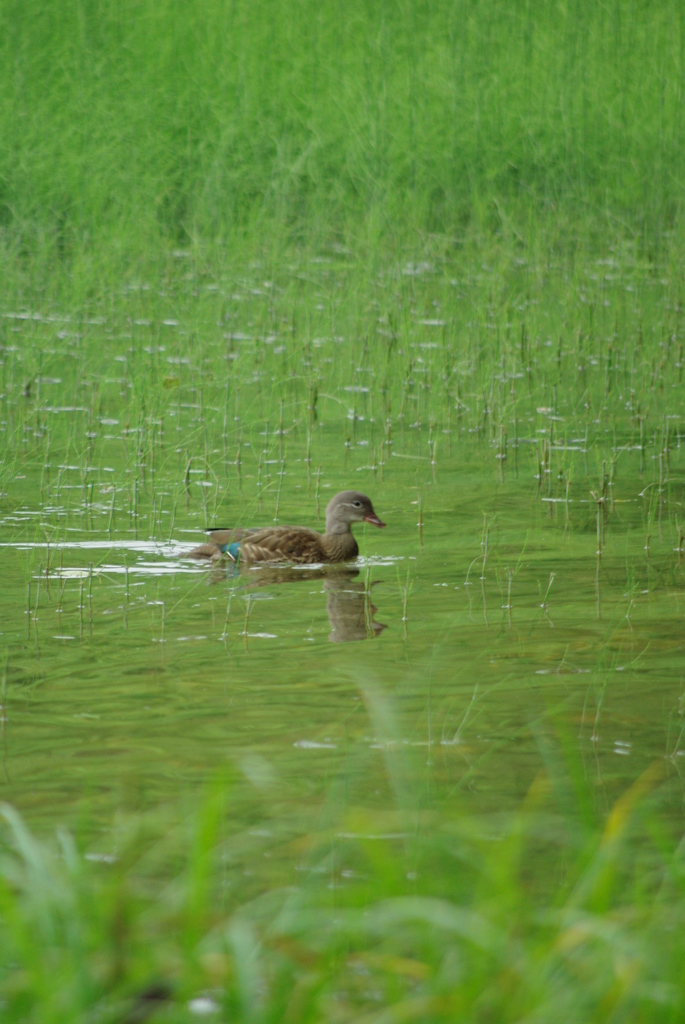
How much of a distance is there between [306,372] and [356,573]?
446 centimetres

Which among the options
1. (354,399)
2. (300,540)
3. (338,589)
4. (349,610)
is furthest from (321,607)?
(354,399)

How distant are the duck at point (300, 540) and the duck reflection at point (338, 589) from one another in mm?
83

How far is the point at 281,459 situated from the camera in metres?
10.7

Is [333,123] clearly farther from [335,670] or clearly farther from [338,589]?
[335,670]

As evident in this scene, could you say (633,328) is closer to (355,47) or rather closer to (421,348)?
(421,348)

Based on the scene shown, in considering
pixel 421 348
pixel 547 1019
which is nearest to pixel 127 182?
pixel 421 348

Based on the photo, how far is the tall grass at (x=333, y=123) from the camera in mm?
18094

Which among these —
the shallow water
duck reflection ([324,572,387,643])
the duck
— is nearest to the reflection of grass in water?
the shallow water

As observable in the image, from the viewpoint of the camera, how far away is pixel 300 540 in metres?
Result: 8.69

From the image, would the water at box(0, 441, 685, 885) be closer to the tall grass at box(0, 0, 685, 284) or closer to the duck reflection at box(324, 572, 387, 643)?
the duck reflection at box(324, 572, 387, 643)

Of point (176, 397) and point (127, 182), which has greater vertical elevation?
point (127, 182)

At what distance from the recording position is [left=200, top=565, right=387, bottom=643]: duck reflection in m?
7.13

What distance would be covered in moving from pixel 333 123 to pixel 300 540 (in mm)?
12123

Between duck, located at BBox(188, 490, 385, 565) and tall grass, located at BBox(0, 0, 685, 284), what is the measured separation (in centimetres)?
816
